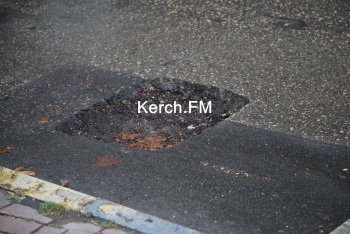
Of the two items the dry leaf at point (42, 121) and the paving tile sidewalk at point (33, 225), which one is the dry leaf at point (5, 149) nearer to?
the dry leaf at point (42, 121)

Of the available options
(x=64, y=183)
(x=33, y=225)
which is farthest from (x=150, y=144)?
(x=33, y=225)

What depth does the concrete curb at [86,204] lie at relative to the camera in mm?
4234

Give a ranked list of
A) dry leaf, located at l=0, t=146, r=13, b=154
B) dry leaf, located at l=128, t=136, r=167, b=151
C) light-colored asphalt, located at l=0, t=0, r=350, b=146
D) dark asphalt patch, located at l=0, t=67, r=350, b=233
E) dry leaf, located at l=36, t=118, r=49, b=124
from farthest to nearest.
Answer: light-colored asphalt, located at l=0, t=0, r=350, b=146 < dry leaf, located at l=36, t=118, r=49, b=124 < dry leaf, located at l=128, t=136, r=167, b=151 < dry leaf, located at l=0, t=146, r=13, b=154 < dark asphalt patch, located at l=0, t=67, r=350, b=233

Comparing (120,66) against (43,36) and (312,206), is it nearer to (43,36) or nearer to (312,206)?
(43,36)

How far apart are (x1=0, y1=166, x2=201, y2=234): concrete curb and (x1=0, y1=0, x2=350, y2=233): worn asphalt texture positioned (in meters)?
0.12

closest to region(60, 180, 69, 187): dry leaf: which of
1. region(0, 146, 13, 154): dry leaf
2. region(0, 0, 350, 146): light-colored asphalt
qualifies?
region(0, 146, 13, 154): dry leaf

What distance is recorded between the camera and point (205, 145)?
542cm

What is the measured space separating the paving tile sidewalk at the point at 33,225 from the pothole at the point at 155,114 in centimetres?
133

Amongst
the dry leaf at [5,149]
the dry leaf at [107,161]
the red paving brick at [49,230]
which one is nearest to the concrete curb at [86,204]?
the red paving brick at [49,230]

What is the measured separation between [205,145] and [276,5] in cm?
365

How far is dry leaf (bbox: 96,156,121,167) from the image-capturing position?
5.11 metres

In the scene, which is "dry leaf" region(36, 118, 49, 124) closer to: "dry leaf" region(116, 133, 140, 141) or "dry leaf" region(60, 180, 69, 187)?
"dry leaf" region(116, 133, 140, 141)

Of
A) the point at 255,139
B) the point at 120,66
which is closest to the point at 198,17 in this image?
the point at 120,66

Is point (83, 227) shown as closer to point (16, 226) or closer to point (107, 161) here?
point (16, 226)
